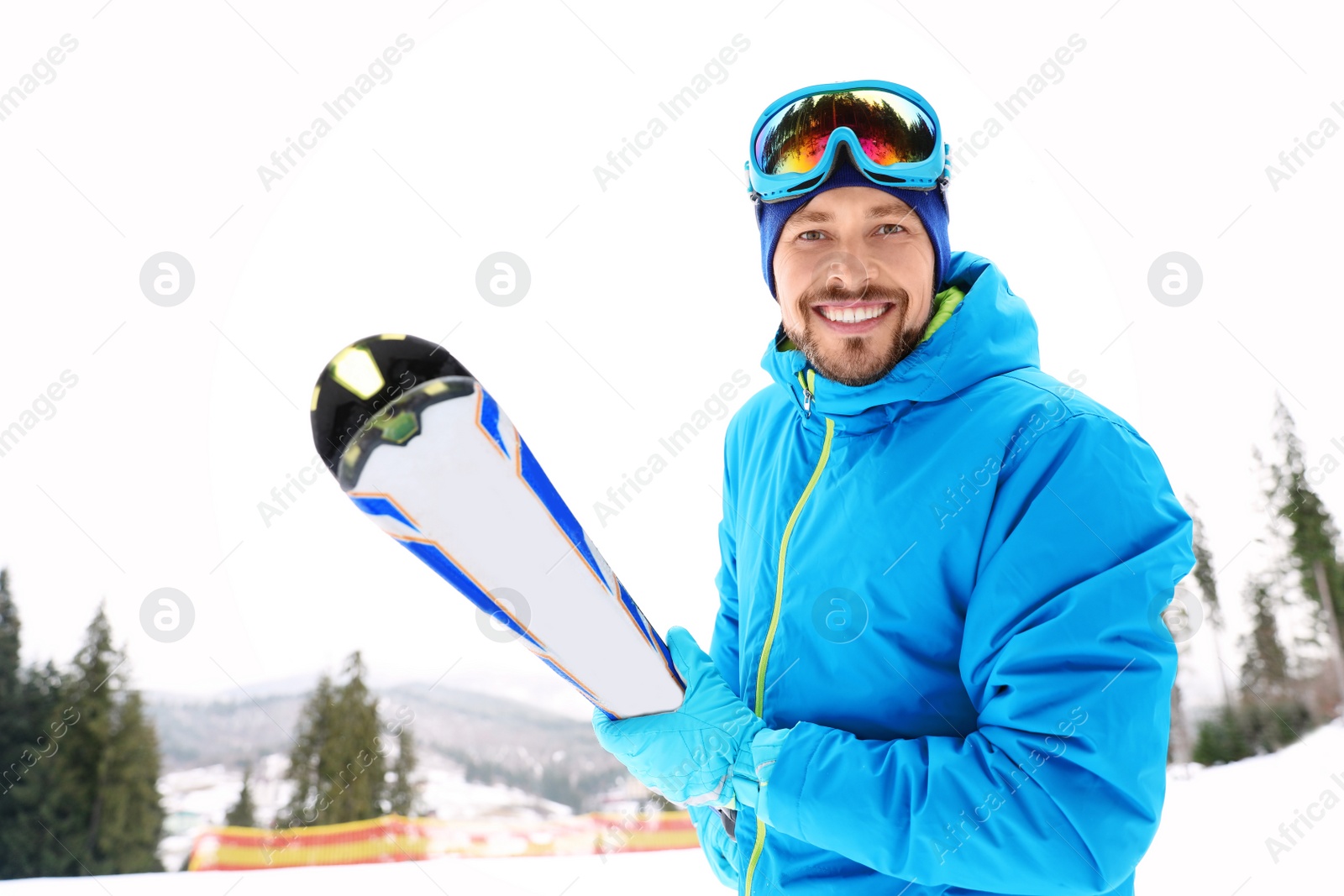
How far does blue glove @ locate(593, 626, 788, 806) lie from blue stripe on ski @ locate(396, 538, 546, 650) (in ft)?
0.81

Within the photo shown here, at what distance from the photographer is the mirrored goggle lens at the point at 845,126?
4.88ft

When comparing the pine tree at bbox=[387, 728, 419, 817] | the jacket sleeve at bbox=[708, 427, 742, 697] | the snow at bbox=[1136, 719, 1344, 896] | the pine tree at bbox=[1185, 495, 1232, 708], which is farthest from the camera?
the pine tree at bbox=[387, 728, 419, 817]

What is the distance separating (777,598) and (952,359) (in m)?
0.46

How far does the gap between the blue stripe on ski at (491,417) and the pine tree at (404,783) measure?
19412 millimetres

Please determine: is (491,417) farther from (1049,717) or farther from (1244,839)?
(1244,839)

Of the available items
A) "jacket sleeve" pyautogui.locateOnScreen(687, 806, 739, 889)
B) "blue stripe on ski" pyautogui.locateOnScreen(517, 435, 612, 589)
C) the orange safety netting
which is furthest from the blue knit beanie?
the orange safety netting

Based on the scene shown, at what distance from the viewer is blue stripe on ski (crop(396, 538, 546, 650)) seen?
1.15m

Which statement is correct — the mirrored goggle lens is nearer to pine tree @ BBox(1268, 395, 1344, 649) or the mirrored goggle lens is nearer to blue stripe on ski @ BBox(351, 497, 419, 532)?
blue stripe on ski @ BBox(351, 497, 419, 532)

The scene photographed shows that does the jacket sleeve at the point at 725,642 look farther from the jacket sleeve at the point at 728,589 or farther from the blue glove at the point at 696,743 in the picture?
the blue glove at the point at 696,743

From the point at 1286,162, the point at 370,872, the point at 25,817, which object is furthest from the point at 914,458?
the point at 25,817

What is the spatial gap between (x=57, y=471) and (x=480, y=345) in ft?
44.9

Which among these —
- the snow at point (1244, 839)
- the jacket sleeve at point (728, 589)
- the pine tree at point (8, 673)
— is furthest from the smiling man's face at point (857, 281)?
the pine tree at point (8, 673)

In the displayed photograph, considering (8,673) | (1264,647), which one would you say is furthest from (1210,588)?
(8,673)

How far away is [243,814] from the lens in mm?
18625
